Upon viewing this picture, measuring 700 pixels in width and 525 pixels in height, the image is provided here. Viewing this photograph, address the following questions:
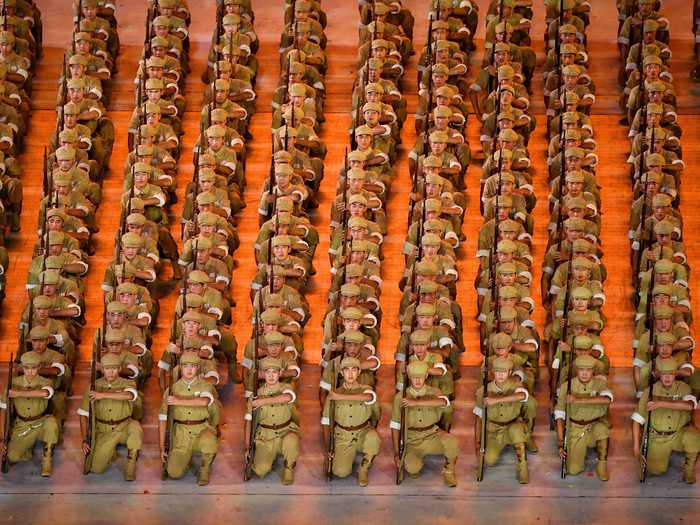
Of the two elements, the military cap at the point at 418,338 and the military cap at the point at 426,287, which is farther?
the military cap at the point at 426,287

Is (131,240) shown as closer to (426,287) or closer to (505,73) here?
(426,287)

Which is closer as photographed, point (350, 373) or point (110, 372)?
point (350, 373)

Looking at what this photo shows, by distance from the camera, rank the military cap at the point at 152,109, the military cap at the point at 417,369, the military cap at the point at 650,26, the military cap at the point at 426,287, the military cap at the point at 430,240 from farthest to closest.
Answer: the military cap at the point at 650,26 < the military cap at the point at 152,109 < the military cap at the point at 430,240 < the military cap at the point at 426,287 < the military cap at the point at 417,369

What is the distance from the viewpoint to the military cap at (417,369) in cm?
1639

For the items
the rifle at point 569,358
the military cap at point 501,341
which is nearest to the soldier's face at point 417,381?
the military cap at point 501,341

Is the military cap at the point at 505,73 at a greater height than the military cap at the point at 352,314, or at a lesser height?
greater

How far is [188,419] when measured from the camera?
54.2 ft

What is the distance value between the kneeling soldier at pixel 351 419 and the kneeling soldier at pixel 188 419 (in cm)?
92

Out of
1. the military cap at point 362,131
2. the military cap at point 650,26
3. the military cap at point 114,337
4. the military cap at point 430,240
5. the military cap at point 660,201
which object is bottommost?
the military cap at point 114,337

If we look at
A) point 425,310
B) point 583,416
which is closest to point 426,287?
point 425,310

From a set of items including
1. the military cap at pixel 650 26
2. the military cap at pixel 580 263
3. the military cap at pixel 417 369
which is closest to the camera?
the military cap at pixel 417 369

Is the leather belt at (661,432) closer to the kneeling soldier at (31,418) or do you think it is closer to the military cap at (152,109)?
the kneeling soldier at (31,418)

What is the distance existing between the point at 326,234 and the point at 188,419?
3262 mm

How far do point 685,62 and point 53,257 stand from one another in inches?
285
